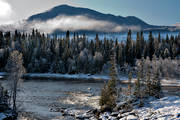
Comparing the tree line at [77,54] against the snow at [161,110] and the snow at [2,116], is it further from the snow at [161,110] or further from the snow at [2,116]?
the snow at [2,116]

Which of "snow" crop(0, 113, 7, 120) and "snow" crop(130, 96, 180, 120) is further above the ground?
"snow" crop(130, 96, 180, 120)

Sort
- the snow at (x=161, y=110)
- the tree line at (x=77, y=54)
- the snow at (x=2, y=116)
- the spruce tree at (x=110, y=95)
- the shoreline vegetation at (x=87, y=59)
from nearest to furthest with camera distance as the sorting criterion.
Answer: the snow at (x=161, y=110), the snow at (x=2, y=116), the spruce tree at (x=110, y=95), the shoreline vegetation at (x=87, y=59), the tree line at (x=77, y=54)

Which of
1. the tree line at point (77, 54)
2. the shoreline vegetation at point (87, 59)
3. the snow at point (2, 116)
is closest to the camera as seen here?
the snow at point (2, 116)

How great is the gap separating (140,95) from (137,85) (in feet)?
7.13

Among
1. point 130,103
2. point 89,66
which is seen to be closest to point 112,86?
point 130,103

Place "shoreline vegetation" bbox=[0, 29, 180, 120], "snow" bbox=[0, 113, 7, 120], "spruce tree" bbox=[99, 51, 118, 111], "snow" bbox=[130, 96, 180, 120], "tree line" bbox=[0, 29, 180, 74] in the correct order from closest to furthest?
"snow" bbox=[130, 96, 180, 120] < "snow" bbox=[0, 113, 7, 120] < "spruce tree" bbox=[99, 51, 118, 111] < "shoreline vegetation" bbox=[0, 29, 180, 120] < "tree line" bbox=[0, 29, 180, 74]

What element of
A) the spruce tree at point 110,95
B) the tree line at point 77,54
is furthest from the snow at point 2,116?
the tree line at point 77,54

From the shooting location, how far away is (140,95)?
134ft

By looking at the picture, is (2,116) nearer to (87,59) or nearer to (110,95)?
(110,95)

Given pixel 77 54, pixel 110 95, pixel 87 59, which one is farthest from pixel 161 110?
pixel 77 54

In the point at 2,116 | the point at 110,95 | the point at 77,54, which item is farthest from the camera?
the point at 77,54

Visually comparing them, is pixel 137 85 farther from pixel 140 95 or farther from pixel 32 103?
pixel 32 103

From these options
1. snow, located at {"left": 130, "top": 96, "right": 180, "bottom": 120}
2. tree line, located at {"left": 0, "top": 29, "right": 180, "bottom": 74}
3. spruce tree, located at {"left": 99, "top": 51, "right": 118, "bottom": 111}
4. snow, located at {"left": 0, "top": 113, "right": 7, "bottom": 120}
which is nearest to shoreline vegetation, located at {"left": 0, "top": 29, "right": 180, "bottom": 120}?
tree line, located at {"left": 0, "top": 29, "right": 180, "bottom": 74}

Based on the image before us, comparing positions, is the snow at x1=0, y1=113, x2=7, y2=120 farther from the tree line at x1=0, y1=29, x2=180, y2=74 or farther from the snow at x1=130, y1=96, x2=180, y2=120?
the tree line at x1=0, y1=29, x2=180, y2=74
